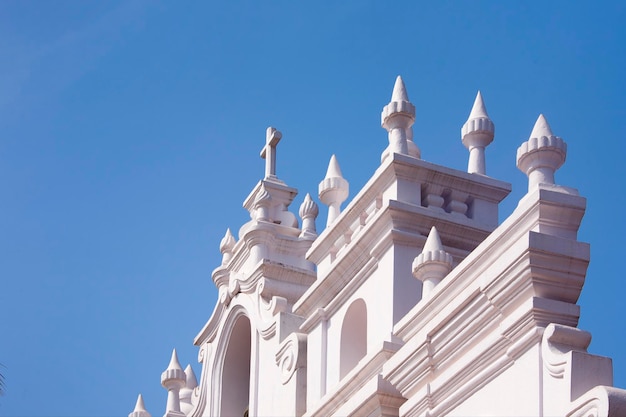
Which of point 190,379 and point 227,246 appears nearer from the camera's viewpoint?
point 227,246

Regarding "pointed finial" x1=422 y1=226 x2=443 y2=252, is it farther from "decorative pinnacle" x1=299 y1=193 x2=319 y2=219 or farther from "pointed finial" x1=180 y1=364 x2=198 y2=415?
"pointed finial" x1=180 y1=364 x2=198 y2=415

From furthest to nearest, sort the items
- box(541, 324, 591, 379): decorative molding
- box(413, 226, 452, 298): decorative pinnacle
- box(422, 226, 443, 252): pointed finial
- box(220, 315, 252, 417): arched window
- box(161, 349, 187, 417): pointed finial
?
1. box(161, 349, 187, 417): pointed finial
2. box(220, 315, 252, 417): arched window
3. box(422, 226, 443, 252): pointed finial
4. box(413, 226, 452, 298): decorative pinnacle
5. box(541, 324, 591, 379): decorative molding

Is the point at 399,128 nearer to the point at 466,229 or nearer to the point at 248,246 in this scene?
the point at 466,229

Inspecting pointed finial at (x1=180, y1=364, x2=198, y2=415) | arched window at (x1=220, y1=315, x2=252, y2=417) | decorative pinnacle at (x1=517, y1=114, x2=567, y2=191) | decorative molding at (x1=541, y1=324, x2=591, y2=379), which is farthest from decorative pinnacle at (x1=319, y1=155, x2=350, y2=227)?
decorative molding at (x1=541, y1=324, x2=591, y2=379)

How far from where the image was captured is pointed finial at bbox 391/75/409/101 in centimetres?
2188

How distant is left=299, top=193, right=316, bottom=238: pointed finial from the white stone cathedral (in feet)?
0.09

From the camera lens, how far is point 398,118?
21.8 meters

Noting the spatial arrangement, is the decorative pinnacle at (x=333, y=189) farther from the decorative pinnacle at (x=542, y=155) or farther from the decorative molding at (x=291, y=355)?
the decorative pinnacle at (x=542, y=155)

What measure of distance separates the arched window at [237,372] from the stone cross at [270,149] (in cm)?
275

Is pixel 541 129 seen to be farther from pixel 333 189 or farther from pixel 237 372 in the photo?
pixel 237 372

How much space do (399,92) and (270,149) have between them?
6532 millimetres

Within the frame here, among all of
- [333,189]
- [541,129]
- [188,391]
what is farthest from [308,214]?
[541,129]

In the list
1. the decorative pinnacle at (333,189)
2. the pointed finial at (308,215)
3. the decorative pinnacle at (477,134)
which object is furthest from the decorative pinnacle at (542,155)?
the pointed finial at (308,215)

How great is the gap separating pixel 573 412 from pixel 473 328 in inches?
88.7
